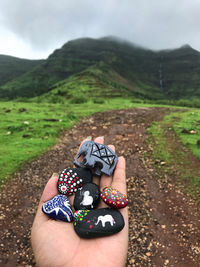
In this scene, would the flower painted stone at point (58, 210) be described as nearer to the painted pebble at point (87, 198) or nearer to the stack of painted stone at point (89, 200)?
the stack of painted stone at point (89, 200)

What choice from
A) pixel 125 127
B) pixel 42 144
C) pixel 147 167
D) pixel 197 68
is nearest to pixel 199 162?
pixel 147 167

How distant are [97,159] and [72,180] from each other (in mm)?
1184

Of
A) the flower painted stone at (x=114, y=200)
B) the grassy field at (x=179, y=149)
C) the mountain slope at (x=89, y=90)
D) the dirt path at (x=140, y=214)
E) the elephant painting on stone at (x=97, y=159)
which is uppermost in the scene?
the mountain slope at (x=89, y=90)

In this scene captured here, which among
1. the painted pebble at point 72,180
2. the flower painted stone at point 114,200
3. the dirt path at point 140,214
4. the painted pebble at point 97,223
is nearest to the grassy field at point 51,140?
the dirt path at point 140,214

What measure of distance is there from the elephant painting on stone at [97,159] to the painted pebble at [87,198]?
40.1 inches

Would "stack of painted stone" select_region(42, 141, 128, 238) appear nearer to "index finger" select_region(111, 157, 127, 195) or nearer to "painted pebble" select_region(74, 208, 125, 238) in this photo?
"painted pebble" select_region(74, 208, 125, 238)

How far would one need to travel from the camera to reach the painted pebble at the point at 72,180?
17.6 feet

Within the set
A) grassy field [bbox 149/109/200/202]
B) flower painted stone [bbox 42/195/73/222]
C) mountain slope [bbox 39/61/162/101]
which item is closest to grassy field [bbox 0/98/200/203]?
grassy field [bbox 149/109/200/202]

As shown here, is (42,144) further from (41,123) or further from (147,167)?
(147,167)

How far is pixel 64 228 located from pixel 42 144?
9233 millimetres

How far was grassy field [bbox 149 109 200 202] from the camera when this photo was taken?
9000 mm

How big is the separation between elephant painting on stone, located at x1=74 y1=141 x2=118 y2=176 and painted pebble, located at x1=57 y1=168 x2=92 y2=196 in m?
0.34

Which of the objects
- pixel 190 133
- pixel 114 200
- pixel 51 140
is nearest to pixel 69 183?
pixel 114 200

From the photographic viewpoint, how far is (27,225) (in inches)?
269
